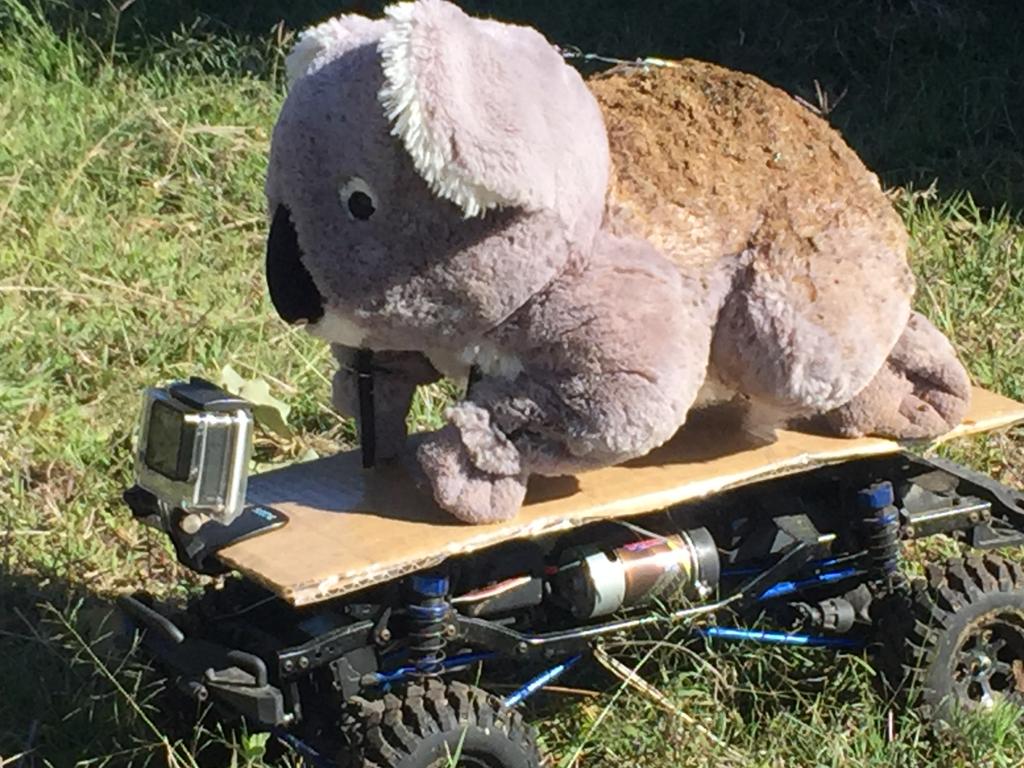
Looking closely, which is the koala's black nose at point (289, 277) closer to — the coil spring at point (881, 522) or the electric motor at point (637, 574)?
the electric motor at point (637, 574)

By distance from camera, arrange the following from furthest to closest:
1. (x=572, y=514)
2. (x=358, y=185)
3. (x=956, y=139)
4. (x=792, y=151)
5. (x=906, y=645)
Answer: (x=956, y=139), (x=906, y=645), (x=792, y=151), (x=572, y=514), (x=358, y=185)

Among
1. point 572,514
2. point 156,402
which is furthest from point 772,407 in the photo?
point 156,402

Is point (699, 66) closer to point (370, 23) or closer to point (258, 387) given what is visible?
point (370, 23)

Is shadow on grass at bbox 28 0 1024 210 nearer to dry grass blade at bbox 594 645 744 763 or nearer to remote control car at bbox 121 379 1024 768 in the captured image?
remote control car at bbox 121 379 1024 768

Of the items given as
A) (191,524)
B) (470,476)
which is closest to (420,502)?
(470,476)

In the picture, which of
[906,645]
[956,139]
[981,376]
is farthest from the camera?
[956,139]

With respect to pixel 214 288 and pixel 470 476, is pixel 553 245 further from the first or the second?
pixel 214 288

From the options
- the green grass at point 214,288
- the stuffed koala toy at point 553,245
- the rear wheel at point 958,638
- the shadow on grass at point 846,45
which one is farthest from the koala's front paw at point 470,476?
the shadow on grass at point 846,45

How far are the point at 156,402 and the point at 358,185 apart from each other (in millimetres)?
402

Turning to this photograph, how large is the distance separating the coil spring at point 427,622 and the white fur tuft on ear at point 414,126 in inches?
20.7

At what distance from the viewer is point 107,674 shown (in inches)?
97.3

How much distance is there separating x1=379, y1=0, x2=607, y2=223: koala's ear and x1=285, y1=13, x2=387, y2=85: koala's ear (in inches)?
3.3

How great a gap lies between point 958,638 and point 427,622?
0.92 metres

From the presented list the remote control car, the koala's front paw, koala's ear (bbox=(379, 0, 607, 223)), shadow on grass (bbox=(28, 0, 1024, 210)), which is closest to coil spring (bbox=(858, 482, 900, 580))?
the remote control car
